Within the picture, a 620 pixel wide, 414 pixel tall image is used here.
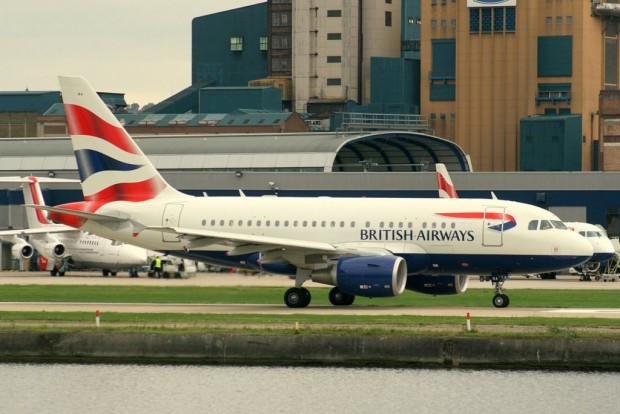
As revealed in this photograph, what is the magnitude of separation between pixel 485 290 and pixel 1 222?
171ft

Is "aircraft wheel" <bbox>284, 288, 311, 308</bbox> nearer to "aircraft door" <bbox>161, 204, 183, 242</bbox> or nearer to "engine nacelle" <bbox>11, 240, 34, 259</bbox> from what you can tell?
"aircraft door" <bbox>161, 204, 183, 242</bbox>

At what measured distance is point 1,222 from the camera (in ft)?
366

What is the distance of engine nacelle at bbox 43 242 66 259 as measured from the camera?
323ft

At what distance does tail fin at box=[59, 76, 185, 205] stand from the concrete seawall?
17.4m

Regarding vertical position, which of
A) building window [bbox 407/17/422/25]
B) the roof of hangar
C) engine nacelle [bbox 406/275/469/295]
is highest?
building window [bbox 407/17/422/25]

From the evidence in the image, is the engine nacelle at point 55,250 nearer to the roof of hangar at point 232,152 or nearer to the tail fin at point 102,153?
the roof of hangar at point 232,152

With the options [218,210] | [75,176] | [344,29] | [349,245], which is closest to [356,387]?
[349,245]

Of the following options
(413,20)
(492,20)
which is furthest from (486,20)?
(413,20)

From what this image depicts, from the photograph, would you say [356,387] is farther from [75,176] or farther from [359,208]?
[75,176]

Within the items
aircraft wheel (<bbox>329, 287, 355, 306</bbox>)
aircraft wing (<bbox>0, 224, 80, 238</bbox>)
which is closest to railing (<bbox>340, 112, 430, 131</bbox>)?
aircraft wing (<bbox>0, 224, 80, 238</bbox>)

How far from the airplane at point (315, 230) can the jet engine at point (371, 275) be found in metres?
0.04

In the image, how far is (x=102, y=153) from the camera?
61.1 m

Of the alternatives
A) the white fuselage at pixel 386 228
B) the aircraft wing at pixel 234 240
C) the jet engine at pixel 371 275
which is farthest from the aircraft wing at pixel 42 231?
the jet engine at pixel 371 275

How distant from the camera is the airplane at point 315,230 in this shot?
182ft
